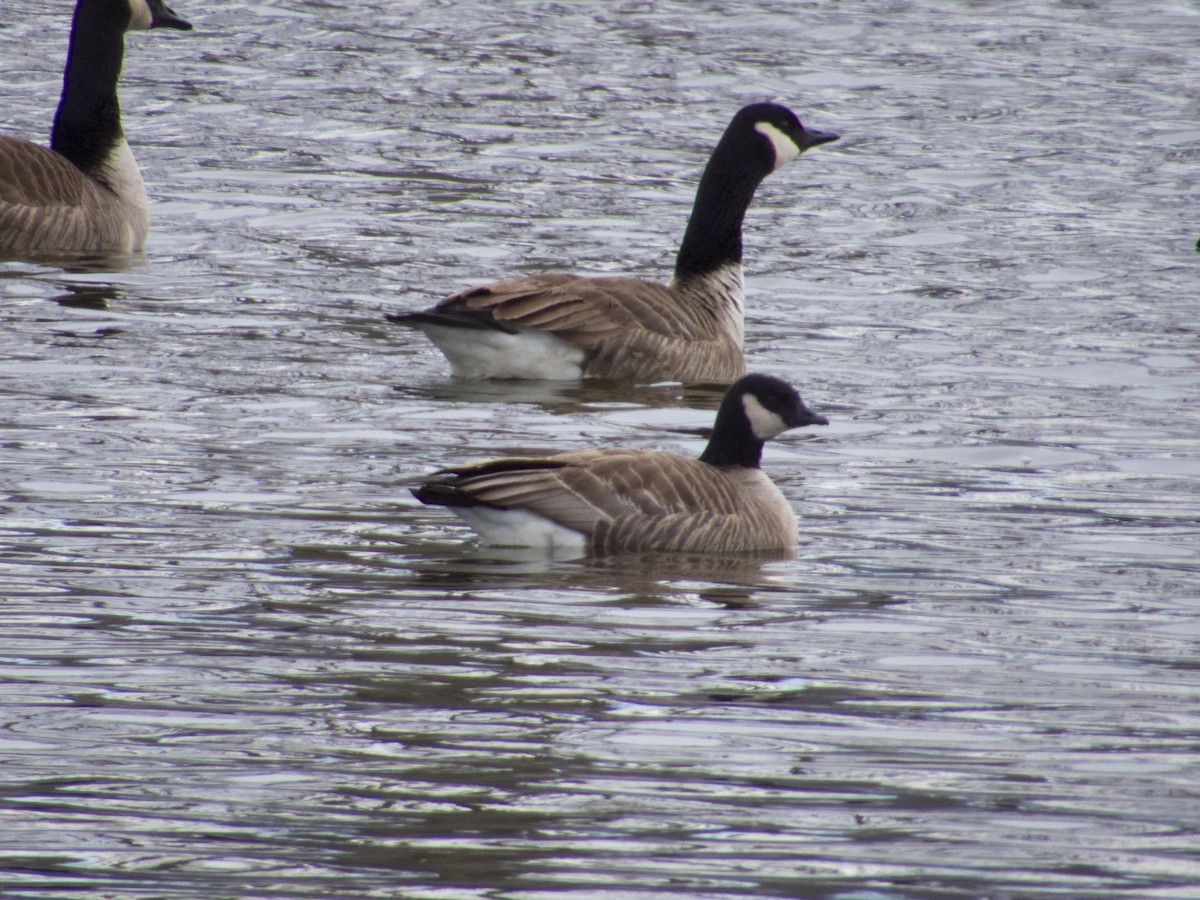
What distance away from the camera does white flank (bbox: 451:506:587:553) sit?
819 cm

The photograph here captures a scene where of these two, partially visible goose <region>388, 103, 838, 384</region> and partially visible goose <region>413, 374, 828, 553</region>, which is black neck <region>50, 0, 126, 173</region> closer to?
partially visible goose <region>388, 103, 838, 384</region>

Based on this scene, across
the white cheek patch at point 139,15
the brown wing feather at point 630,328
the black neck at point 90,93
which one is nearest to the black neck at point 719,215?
the brown wing feather at point 630,328

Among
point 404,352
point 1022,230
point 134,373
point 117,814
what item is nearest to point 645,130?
point 1022,230

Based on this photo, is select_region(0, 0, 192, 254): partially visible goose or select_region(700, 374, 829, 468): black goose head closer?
select_region(700, 374, 829, 468): black goose head

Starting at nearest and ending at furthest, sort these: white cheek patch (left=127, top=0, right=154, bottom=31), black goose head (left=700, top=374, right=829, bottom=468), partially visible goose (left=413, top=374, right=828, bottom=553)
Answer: partially visible goose (left=413, top=374, right=828, bottom=553) < black goose head (left=700, top=374, right=829, bottom=468) < white cheek patch (left=127, top=0, right=154, bottom=31)

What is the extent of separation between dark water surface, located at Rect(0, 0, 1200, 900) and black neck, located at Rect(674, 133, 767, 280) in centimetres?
72

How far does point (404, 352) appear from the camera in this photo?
12.8m

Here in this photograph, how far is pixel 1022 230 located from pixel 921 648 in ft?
35.2

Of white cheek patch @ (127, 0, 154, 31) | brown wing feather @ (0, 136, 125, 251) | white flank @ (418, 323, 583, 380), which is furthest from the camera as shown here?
white cheek patch @ (127, 0, 154, 31)

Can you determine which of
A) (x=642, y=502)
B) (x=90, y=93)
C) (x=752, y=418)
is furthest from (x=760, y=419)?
(x=90, y=93)

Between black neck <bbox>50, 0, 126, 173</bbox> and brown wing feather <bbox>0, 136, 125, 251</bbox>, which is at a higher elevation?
black neck <bbox>50, 0, 126, 173</bbox>

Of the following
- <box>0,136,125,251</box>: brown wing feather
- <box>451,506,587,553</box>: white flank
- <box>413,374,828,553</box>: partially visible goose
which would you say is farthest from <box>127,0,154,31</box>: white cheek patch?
<box>451,506,587,553</box>: white flank

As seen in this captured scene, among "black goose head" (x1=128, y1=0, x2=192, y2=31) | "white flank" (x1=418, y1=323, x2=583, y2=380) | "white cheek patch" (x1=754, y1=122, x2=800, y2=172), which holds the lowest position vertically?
"white flank" (x1=418, y1=323, x2=583, y2=380)

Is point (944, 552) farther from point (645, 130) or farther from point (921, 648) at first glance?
point (645, 130)
